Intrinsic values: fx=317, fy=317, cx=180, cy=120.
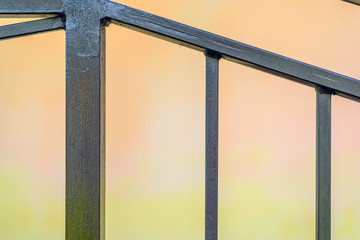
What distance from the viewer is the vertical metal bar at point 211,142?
1.29 feet

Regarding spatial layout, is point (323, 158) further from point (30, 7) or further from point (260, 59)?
point (30, 7)

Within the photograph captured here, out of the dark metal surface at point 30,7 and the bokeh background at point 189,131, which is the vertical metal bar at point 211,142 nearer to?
A: the dark metal surface at point 30,7

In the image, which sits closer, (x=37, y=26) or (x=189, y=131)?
(x=37, y=26)

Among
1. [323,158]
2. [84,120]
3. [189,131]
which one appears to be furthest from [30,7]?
[189,131]

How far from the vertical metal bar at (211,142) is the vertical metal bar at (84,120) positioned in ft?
0.45

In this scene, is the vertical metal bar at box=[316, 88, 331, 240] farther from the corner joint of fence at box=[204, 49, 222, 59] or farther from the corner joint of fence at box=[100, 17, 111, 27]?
the corner joint of fence at box=[100, 17, 111, 27]

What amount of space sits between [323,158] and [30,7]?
414 millimetres

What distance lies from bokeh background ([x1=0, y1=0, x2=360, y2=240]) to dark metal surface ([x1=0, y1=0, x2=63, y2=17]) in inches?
46.4

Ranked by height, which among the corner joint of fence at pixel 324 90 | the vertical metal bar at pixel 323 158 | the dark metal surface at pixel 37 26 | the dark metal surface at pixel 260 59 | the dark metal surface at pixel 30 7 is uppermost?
the dark metal surface at pixel 30 7

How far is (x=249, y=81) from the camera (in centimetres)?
158

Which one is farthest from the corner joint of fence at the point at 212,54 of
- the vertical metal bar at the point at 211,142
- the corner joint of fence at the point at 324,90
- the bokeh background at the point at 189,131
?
the bokeh background at the point at 189,131

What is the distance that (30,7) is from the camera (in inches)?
15.7

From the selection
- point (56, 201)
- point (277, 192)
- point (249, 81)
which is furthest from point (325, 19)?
point (56, 201)

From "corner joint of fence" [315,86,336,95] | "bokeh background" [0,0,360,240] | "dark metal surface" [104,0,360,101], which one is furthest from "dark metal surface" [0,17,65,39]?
"bokeh background" [0,0,360,240]
